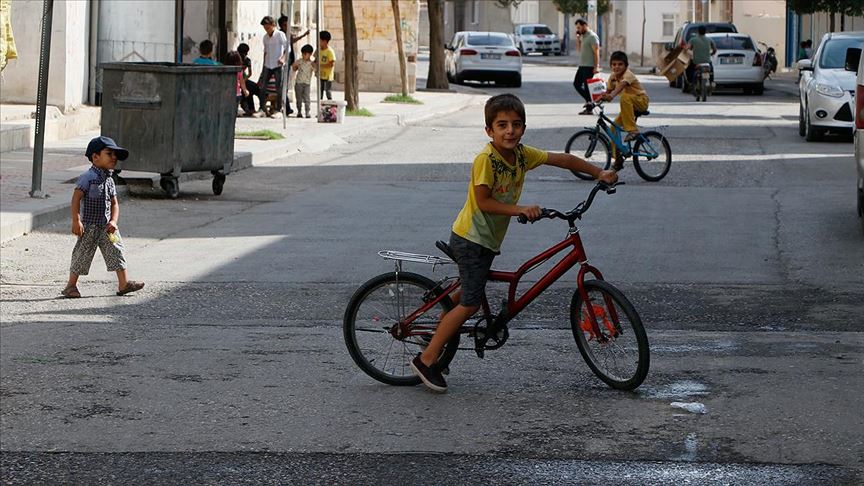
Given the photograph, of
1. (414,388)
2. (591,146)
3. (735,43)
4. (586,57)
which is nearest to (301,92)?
(586,57)

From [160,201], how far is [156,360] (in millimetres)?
7901

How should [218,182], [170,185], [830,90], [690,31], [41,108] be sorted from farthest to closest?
[690,31] < [830,90] < [218,182] < [170,185] < [41,108]

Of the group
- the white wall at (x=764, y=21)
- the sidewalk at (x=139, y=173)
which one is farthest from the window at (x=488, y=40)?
the white wall at (x=764, y=21)

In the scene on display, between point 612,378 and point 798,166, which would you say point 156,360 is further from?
point 798,166

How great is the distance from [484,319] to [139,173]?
1007 cm

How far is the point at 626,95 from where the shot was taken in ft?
56.0

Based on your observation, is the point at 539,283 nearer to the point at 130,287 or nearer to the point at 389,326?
the point at 389,326

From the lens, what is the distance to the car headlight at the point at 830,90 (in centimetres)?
2180

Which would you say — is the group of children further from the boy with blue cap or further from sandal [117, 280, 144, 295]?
sandal [117, 280, 144, 295]

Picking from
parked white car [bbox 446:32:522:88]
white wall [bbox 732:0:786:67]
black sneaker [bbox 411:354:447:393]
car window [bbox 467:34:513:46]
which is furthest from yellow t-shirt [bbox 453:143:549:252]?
white wall [bbox 732:0:786:67]

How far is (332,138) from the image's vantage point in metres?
23.4

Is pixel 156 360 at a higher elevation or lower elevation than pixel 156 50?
lower

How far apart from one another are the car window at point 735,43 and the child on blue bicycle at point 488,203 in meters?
32.0

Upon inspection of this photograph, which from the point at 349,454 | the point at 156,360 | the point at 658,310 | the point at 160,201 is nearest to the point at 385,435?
the point at 349,454
